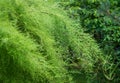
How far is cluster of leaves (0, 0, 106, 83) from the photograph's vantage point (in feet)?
5.07

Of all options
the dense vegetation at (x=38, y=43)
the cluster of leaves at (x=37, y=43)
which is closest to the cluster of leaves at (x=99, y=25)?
the dense vegetation at (x=38, y=43)

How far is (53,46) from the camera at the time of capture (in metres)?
1.83

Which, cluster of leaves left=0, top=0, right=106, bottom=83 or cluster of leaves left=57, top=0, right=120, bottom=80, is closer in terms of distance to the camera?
cluster of leaves left=0, top=0, right=106, bottom=83

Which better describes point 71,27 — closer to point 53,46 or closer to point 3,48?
point 53,46

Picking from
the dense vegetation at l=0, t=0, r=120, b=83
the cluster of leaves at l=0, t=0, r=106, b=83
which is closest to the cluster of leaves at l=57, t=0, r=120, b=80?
the dense vegetation at l=0, t=0, r=120, b=83

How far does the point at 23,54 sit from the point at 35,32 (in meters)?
0.24

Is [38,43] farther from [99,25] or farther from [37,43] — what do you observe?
[99,25]

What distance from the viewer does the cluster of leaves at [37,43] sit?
1546mm

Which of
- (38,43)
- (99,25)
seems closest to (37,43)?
(38,43)

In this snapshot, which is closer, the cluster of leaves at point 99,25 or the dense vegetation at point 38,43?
the dense vegetation at point 38,43

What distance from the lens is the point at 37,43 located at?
1.75 metres

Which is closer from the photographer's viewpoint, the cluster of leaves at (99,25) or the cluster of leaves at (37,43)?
the cluster of leaves at (37,43)

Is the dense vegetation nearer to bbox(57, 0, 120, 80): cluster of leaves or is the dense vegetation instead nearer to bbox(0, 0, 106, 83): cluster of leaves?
bbox(0, 0, 106, 83): cluster of leaves

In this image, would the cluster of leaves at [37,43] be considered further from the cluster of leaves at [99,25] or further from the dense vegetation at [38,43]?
the cluster of leaves at [99,25]
